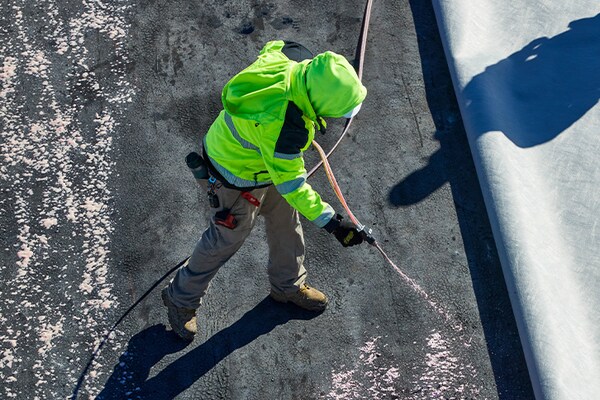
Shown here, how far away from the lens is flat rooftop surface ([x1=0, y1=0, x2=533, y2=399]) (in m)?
4.71

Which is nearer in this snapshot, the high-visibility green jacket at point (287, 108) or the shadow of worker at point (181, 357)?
the high-visibility green jacket at point (287, 108)

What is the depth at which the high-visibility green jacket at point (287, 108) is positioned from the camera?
12.1ft

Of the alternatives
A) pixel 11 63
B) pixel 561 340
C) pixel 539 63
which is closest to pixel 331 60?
→ pixel 561 340

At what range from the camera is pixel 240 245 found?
4.53 meters

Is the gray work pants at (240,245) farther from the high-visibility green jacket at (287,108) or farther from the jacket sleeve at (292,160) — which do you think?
the jacket sleeve at (292,160)

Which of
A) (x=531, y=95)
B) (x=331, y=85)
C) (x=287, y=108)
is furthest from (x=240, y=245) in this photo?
(x=531, y=95)

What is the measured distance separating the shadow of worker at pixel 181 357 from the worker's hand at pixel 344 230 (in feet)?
3.03

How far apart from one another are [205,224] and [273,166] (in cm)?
152

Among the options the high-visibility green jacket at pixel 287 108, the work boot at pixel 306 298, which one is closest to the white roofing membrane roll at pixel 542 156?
the work boot at pixel 306 298

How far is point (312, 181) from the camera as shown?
5461 mm

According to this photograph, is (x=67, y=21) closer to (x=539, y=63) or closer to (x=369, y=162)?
Result: (x=369, y=162)

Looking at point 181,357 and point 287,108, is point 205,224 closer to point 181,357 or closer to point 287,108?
point 181,357

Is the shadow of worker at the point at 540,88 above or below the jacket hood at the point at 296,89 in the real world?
below

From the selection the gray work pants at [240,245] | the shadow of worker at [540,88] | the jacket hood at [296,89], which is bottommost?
the gray work pants at [240,245]
